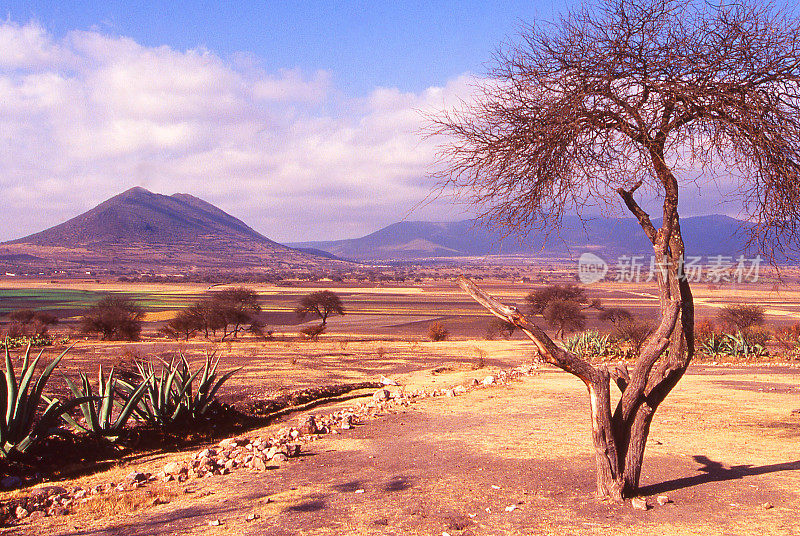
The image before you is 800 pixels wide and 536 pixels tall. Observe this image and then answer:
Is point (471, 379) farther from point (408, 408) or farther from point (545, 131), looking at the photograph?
point (545, 131)

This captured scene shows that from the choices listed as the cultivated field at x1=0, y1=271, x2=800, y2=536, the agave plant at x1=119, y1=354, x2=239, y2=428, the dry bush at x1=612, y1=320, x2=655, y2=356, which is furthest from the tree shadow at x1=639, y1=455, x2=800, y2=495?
the dry bush at x1=612, y1=320, x2=655, y2=356

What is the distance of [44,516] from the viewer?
6086mm

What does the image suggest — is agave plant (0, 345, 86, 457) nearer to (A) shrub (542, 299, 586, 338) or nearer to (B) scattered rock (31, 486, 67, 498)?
(B) scattered rock (31, 486, 67, 498)

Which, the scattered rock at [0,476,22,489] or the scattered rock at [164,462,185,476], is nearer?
the scattered rock at [164,462,185,476]

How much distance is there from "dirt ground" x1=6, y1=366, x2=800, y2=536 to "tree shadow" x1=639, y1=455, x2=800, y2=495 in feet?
0.06

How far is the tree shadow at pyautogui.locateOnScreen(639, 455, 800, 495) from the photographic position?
20.7 feet

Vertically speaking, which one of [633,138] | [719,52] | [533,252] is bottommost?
[533,252]

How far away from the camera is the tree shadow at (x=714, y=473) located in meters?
6.30

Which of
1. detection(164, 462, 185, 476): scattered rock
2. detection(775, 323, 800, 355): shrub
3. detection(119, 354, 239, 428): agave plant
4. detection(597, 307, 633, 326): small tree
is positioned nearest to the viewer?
detection(164, 462, 185, 476): scattered rock

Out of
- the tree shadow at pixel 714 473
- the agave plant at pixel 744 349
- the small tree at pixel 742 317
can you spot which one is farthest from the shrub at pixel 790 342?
the tree shadow at pixel 714 473

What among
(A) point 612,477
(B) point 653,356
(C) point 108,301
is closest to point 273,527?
(A) point 612,477

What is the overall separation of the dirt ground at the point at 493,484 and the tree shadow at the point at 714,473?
0.02 meters

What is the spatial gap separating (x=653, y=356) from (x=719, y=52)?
3372 millimetres

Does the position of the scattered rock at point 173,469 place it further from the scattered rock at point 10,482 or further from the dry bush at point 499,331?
the dry bush at point 499,331
